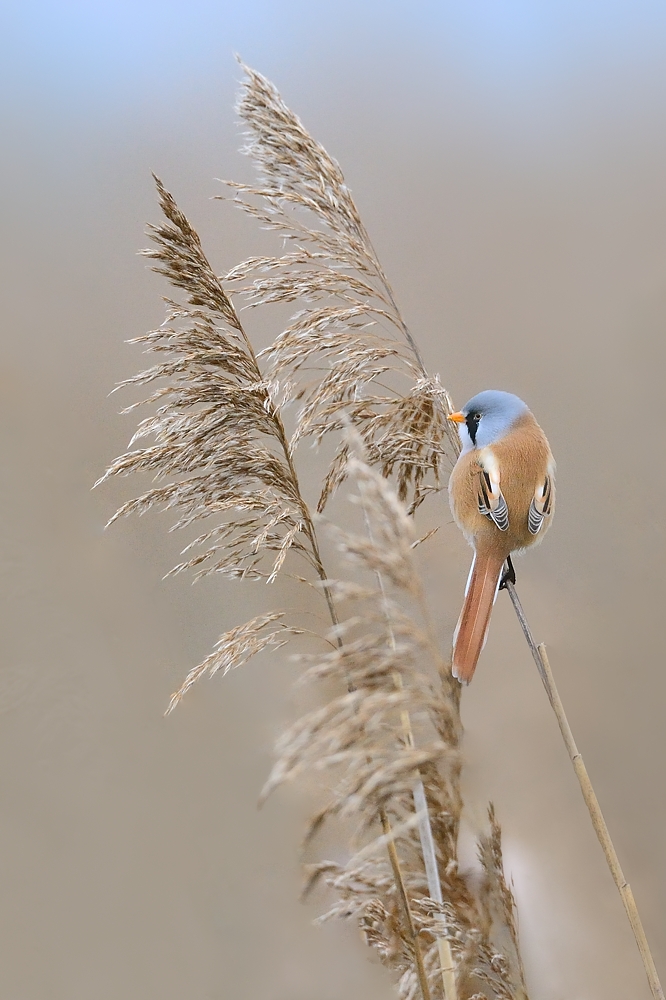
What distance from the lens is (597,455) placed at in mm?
1084

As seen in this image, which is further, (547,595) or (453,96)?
(453,96)

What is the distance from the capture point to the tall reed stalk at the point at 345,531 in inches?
25.5

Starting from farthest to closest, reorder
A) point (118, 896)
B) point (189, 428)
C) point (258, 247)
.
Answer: point (258, 247), point (118, 896), point (189, 428)

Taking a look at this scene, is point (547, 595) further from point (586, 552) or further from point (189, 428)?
point (189, 428)

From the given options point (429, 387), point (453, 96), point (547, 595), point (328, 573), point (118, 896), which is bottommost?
point (118, 896)

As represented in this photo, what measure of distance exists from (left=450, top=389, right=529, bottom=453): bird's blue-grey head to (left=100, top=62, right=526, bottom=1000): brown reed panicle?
7 centimetres

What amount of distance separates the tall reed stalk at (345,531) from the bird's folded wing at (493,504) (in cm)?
14

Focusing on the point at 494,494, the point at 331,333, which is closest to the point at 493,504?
the point at 494,494

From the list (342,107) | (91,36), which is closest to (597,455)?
(342,107)

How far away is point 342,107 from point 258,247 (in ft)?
0.97

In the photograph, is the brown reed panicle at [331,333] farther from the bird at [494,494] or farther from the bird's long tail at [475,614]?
the bird's long tail at [475,614]

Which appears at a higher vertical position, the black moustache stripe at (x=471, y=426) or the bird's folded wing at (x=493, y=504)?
the black moustache stripe at (x=471, y=426)

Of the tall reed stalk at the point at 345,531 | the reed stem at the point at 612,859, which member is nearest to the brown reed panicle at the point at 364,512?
the tall reed stalk at the point at 345,531

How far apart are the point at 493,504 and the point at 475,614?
0.44 ft
